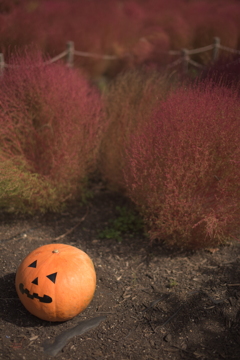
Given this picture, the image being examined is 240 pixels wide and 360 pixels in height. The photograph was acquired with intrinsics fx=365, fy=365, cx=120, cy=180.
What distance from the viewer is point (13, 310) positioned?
256 centimetres

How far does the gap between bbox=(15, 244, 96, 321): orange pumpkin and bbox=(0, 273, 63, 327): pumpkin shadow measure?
95mm

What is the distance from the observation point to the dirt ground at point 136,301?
2316mm

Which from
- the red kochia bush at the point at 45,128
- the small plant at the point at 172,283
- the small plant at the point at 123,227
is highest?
the red kochia bush at the point at 45,128

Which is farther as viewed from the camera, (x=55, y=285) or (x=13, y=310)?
(x=13, y=310)

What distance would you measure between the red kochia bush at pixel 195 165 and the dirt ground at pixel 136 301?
11.5 inches

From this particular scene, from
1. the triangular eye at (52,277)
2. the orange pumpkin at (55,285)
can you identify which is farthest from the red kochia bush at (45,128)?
the triangular eye at (52,277)

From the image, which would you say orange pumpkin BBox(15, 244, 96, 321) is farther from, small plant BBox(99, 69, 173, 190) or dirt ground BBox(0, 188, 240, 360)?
small plant BBox(99, 69, 173, 190)

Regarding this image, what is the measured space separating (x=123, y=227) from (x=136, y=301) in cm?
101

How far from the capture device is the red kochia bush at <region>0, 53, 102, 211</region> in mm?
3623

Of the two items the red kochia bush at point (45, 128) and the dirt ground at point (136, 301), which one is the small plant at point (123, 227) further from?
the red kochia bush at point (45, 128)

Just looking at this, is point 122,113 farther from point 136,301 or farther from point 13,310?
point 13,310

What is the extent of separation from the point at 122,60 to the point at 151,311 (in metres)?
7.91

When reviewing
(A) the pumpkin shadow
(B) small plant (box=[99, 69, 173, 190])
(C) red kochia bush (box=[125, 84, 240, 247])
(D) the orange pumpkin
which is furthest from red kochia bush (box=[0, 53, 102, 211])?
(D) the orange pumpkin

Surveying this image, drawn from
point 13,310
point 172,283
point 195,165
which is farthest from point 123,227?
point 13,310
